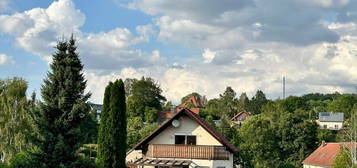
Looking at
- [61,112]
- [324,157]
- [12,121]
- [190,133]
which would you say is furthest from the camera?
[324,157]

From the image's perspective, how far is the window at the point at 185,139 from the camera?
3388 cm

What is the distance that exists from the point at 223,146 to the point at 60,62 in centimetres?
1587

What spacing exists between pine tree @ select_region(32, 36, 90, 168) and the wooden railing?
12714mm

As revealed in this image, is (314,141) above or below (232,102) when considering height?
below

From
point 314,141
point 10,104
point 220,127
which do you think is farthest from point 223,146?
point 314,141

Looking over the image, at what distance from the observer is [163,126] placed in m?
33.5

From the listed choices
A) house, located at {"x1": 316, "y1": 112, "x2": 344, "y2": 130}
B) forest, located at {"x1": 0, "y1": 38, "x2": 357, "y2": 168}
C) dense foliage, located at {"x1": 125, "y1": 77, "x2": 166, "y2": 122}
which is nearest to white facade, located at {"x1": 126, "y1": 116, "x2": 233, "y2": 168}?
forest, located at {"x1": 0, "y1": 38, "x2": 357, "y2": 168}

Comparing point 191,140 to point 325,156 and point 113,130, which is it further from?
point 325,156

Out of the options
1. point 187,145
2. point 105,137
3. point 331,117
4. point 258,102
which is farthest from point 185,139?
point 258,102

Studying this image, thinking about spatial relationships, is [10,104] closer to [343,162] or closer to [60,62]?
[60,62]

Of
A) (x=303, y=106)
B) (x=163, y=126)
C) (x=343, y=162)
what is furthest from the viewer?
(x=303, y=106)

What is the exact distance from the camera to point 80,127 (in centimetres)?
2209

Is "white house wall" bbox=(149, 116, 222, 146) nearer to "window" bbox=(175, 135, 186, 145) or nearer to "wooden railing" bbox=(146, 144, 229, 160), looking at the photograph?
"window" bbox=(175, 135, 186, 145)

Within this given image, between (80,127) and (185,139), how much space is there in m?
13.0
